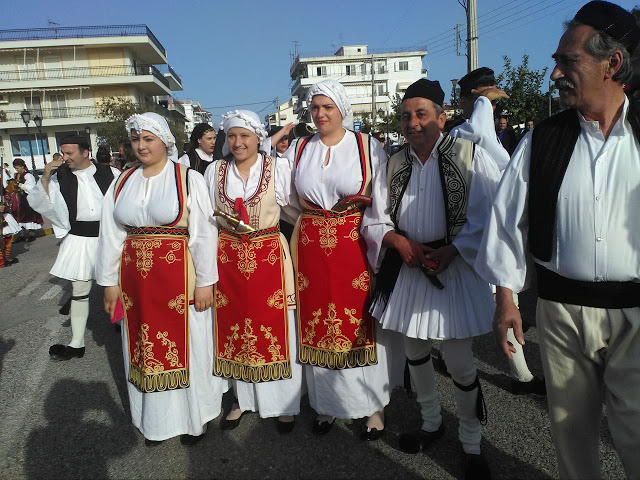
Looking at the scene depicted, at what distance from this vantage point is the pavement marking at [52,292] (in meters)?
7.22

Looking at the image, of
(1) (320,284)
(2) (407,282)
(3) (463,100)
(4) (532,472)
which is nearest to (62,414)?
(1) (320,284)

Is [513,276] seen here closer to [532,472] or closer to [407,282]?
[407,282]

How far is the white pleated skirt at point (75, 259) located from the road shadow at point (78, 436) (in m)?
1.10

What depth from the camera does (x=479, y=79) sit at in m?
3.99

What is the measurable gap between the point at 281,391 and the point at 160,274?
1.12m

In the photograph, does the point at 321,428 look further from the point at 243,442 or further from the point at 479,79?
the point at 479,79

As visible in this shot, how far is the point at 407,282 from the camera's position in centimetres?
288

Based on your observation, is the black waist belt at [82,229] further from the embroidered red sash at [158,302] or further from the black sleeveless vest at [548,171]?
the black sleeveless vest at [548,171]

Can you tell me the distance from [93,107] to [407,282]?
42.1 m

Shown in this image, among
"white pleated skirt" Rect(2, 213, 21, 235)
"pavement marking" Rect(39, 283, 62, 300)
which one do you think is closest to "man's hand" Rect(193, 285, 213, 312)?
"pavement marking" Rect(39, 283, 62, 300)

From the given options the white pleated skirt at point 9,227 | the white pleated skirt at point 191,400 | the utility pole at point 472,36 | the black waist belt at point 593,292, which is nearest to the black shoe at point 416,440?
the white pleated skirt at point 191,400

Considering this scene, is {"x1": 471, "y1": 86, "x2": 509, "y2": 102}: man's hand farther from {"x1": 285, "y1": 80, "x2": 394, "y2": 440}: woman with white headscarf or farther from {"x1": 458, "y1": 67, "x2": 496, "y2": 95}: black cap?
{"x1": 285, "y1": 80, "x2": 394, "y2": 440}: woman with white headscarf

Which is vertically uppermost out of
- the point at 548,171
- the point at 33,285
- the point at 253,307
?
the point at 548,171

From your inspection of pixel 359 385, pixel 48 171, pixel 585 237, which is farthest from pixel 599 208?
pixel 48 171
